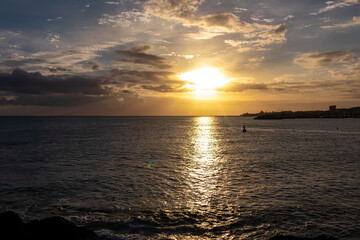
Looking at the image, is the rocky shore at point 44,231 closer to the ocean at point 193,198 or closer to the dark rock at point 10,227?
the dark rock at point 10,227

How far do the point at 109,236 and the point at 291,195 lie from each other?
53.0 feet

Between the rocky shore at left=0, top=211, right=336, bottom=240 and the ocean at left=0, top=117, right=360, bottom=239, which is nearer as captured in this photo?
the rocky shore at left=0, top=211, right=336, bottom=240

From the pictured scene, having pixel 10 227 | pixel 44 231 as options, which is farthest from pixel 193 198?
pixel 10 227

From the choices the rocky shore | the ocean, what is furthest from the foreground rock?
the ocean

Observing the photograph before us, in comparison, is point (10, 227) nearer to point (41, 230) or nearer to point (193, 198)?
point (41, 230)

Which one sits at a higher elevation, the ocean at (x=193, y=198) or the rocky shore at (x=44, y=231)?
the rocky shore at (x=44, y=231)

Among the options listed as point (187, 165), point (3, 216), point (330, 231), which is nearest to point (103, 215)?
point (3, 216)

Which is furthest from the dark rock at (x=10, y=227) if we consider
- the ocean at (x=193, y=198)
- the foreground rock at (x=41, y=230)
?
the ocean at (x=193, y=198)

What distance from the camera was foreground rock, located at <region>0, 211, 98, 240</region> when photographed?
39.0 ft

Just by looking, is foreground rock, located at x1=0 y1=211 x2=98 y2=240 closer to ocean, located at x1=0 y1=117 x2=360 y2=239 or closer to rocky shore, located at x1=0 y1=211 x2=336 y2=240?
rocky shore, located at x1=0 y1=211 x2=336 y2=240

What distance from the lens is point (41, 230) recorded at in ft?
41.6

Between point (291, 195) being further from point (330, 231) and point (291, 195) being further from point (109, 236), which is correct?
point (109, 236)

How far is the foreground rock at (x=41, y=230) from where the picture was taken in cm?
1190

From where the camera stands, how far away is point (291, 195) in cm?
2128
